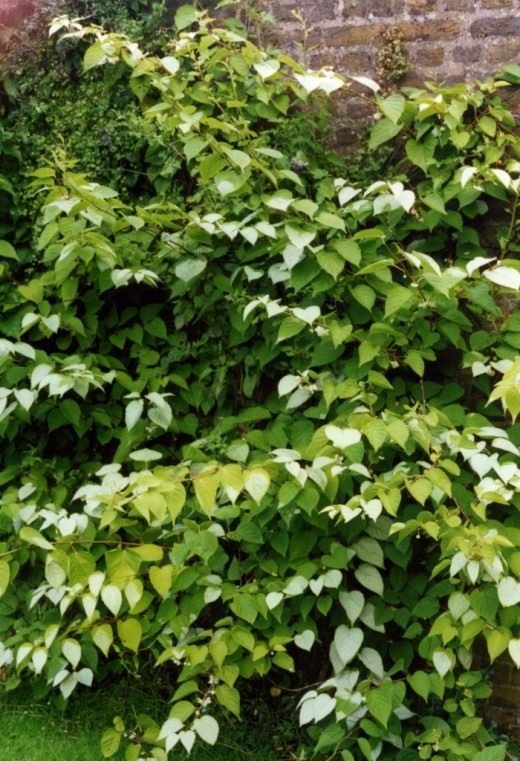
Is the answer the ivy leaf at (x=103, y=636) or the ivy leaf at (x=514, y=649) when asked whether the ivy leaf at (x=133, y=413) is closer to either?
the ivy leaf at (x=103, y=636)

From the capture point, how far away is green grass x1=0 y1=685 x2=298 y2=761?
120 inches

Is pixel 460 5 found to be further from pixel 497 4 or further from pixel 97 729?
pixel 97 729

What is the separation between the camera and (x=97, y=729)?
3.24 m

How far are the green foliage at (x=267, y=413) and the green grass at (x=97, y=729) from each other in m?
0.10

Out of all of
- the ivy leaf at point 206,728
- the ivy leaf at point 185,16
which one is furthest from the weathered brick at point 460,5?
the ivy leaf at point 206,728

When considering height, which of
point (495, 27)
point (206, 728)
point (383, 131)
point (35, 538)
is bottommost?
point (206, 728)

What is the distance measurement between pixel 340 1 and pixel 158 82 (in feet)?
2.24

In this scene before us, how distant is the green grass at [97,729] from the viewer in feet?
10.0

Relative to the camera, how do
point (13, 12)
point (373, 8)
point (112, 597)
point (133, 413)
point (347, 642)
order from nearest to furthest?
point (112, 597)
point (347, 642)
point (133, 413)
point (373, 8)
point (13, 12)

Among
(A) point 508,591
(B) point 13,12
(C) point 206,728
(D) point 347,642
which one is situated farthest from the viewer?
(B) point 13,12

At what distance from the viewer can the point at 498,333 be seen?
308cm

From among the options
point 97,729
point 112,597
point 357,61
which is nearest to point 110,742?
point 97,729

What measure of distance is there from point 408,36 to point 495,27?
0.92 ft

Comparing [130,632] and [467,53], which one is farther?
[467,53]
